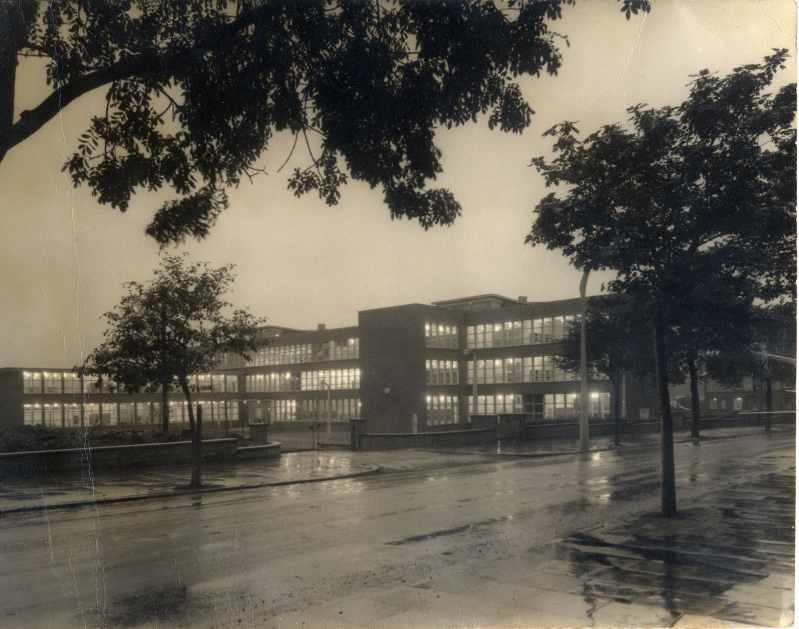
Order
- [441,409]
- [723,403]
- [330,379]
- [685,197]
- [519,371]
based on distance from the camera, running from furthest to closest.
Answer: [723,403]
[330,379]
[519,371]
[441,409]
[685,197]

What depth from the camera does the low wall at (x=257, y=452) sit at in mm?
29580

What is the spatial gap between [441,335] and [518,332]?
6.71 m

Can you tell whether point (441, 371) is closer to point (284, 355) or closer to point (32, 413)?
point (284, 355)

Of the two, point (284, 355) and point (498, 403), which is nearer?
point (498, 403)

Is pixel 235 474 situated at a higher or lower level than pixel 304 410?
higher

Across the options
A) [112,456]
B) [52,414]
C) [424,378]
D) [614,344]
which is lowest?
[52,414]

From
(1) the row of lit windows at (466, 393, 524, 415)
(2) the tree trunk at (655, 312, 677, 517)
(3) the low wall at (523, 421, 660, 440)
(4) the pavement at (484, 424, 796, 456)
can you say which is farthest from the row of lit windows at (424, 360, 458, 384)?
(2) the tree trunk at (655, 312, 677, 517)

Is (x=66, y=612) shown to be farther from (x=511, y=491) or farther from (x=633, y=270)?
(x=511, y=491)

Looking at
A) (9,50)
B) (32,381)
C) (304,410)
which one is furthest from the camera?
(304,410)

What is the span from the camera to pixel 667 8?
8031 millimetres

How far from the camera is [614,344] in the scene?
97.8ft

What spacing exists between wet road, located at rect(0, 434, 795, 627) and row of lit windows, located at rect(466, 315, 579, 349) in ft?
136

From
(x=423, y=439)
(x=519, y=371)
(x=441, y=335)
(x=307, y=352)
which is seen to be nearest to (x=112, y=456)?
(x=423, y=439)

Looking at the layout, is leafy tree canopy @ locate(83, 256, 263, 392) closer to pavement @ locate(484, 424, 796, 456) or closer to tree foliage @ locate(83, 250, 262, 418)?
tree foliage @ locate(83, 250, 262, 418)
